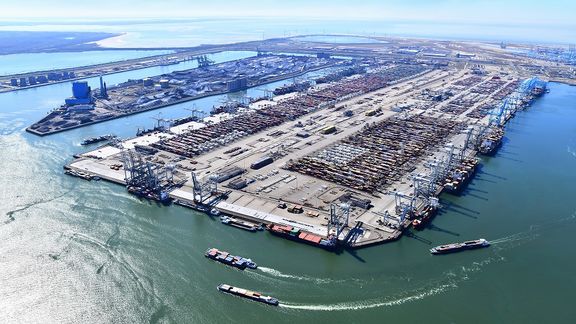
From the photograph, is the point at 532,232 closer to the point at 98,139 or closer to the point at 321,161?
the point at 321,161

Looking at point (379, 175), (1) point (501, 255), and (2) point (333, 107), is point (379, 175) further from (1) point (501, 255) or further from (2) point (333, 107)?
(2) point (333, 107)

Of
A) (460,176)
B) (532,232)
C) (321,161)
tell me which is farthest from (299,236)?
(460,176)

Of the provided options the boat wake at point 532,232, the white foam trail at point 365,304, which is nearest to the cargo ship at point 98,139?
the white foam trail at point 365,304

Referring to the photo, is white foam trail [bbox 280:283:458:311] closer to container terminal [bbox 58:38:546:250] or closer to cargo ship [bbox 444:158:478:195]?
container terminal [bbox 58:38:546:250]

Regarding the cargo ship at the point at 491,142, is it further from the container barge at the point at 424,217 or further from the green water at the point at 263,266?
the container barge at the point at 424,217

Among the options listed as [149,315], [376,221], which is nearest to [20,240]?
[149,315]
